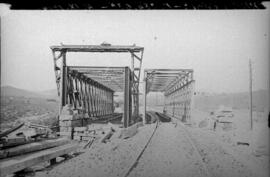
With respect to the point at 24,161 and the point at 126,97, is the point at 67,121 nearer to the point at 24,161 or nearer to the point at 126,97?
the point at 126,97

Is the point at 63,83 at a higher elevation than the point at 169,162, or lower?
higher

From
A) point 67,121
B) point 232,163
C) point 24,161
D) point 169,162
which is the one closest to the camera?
point 24,161

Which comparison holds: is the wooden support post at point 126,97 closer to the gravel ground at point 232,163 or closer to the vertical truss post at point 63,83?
the vertical truss post at point 63,83

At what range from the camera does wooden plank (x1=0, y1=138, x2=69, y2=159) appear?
6339 millimetres

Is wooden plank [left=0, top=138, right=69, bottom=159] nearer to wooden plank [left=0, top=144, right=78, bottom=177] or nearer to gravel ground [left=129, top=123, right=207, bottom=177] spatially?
wooden plank [left=0, top=144, right=78, bottom=177]

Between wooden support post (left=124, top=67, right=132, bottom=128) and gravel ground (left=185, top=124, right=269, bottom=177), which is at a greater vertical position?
wooden support post (left=124, top=67, right=132, bottom=128)

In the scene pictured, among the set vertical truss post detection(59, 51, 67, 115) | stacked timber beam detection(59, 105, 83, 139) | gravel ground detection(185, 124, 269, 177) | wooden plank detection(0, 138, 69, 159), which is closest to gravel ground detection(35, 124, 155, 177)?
wooden plank detection(0, 138, 69, 159)

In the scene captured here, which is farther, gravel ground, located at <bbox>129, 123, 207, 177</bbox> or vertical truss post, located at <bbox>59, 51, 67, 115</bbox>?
vertical truss post, located at <bbox>59, 51, 67, 115</bbox>

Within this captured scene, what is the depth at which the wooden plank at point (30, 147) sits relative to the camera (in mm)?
6339

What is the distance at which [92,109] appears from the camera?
22312 millimetres

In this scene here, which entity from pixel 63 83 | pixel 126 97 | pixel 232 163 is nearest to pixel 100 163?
pixel 232 163

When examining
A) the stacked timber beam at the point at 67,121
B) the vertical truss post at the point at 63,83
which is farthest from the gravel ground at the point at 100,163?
the vertical truss post at the point at 63,83

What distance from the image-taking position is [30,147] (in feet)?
23.2

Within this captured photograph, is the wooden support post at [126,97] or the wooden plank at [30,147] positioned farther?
the wooden support post at [126,97]
